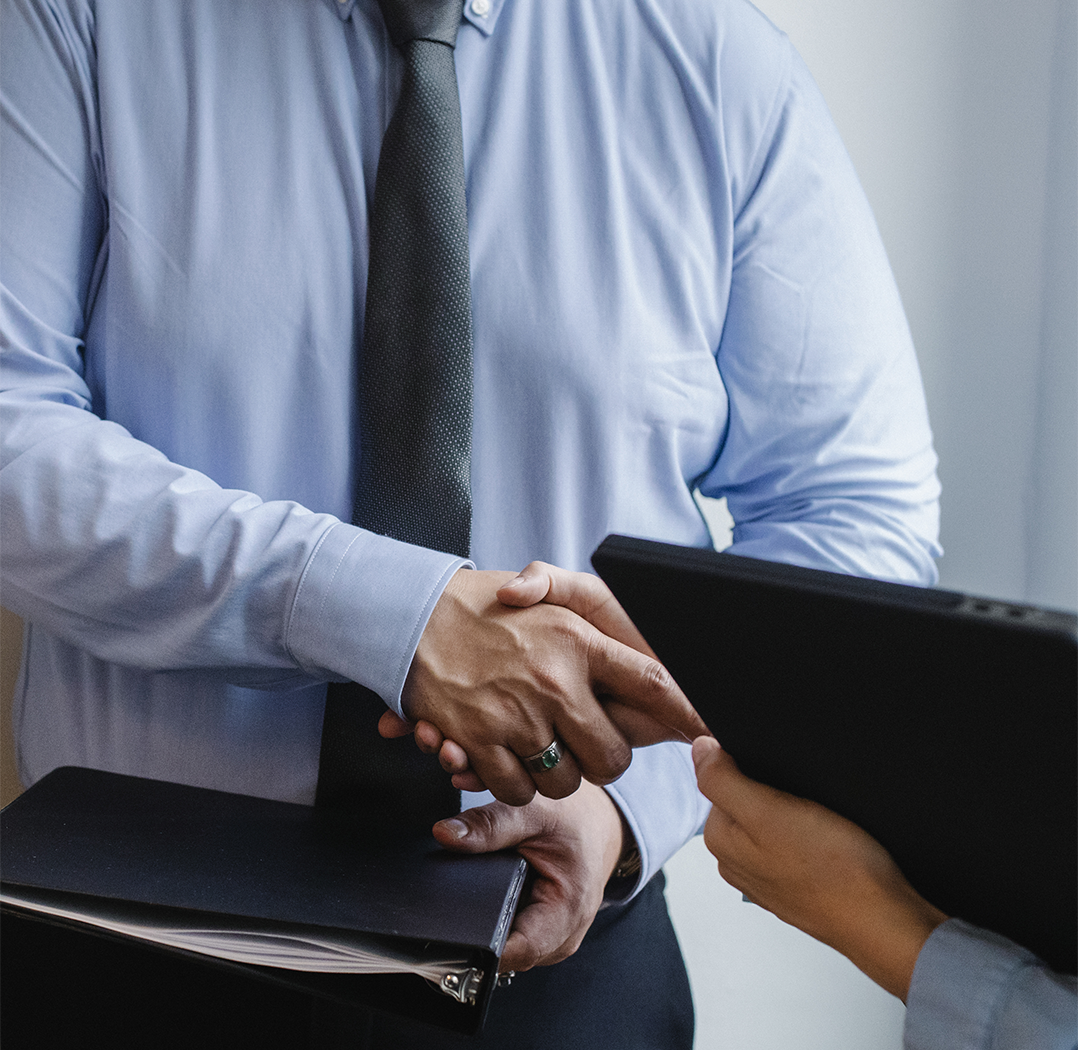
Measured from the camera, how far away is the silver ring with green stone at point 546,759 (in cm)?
80

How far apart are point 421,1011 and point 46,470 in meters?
0.54

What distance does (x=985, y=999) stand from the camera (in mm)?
535

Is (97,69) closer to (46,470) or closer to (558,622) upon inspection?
(46,470)

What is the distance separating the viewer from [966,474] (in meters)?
1.42

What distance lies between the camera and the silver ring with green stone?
803 mm

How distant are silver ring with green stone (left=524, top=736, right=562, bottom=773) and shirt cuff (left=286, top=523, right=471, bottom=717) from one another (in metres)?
0.12

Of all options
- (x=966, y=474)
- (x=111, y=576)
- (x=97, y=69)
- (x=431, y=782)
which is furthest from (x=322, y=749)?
(x=966, y=474)

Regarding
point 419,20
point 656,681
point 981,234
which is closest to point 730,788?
point 656,681

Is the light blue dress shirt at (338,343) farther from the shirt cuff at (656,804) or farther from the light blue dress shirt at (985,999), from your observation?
the light blue dress shirt at (985,999)

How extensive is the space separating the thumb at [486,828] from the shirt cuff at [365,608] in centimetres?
11

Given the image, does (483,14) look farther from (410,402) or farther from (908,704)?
(908,704)

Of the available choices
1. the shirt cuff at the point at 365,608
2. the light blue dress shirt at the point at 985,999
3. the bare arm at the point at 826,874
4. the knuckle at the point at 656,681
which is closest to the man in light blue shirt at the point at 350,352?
the shirt cuff at the point at 365,608

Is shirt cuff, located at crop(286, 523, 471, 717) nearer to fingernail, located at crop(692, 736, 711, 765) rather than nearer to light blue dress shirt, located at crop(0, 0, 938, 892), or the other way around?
light blue dress shirt, located at crop(0, 0, 938, 892)

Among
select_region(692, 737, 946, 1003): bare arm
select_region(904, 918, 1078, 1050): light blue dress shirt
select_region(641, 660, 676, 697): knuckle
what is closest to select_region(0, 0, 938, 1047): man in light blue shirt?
select_region(641, 660, 676, 697): knuckle
